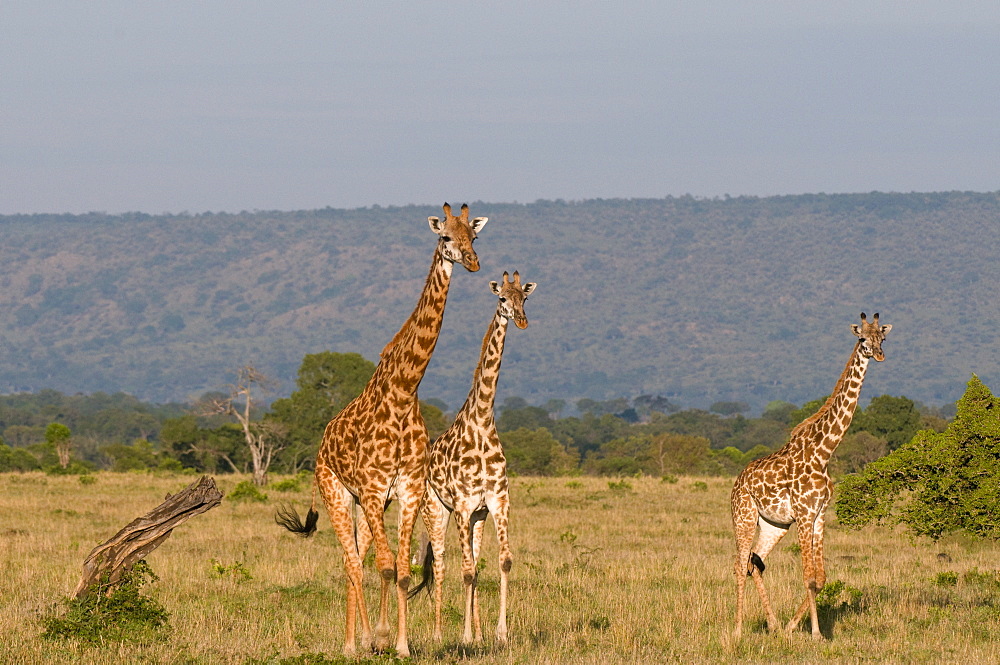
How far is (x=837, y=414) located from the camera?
52.0 feet

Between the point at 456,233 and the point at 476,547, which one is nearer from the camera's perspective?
the point at 456,233

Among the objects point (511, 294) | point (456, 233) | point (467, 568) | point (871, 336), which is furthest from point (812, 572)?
point (456, 233)

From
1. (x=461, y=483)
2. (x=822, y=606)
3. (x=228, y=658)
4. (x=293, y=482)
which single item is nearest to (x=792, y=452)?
(x=822, y=606)

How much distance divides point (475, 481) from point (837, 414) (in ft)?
15.0

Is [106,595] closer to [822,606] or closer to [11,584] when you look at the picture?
[11,584]

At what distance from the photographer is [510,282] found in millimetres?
13875

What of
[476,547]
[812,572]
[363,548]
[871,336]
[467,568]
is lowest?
[812,572]

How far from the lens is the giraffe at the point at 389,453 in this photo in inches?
501

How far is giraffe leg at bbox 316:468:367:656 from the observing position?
1316cm

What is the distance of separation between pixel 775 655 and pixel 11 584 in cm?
992

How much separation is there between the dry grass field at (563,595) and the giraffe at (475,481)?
562 millimetres

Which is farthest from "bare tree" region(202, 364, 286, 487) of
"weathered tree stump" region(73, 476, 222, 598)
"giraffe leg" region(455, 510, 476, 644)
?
"giraffe leg" region(455, 510, 476, 644)

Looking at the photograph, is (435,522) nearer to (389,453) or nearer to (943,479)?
(389,453)

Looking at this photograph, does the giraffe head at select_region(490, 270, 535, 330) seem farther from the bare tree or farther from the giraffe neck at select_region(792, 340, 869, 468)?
the bare tree
